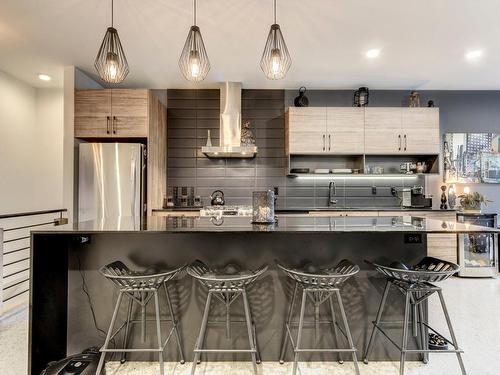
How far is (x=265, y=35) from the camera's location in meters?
2.99

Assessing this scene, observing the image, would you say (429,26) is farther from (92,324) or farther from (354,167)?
(92,324)

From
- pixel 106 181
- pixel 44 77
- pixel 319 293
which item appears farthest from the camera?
pixel 44 77

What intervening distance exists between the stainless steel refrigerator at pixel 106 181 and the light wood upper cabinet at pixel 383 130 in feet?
10.8

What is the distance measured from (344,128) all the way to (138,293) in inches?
137

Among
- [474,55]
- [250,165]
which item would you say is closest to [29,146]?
[250,165]

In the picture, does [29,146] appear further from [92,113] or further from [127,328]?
[127,328]

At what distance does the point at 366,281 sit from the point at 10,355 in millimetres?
2784

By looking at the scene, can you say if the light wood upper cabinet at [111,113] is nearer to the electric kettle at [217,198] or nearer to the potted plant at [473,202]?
the electric kettle at [217,198]

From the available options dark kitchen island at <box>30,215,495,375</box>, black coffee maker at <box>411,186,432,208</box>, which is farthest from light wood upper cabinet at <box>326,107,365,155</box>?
dark kitchen island at <box>30,215,495,375</box>

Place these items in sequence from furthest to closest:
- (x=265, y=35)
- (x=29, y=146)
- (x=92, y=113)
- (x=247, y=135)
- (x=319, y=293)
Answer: (x=247, y=135)
(x=29, y=146)
(x=92, y=113)
(x=265, y=35)
(x=319, y=293)

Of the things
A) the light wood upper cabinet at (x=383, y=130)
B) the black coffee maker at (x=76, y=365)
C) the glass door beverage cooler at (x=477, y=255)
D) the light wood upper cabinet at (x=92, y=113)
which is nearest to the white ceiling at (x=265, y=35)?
the light wood upper cabinet at (x=92, y=113)

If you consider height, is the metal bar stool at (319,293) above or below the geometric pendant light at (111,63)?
below

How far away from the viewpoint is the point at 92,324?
2156mm

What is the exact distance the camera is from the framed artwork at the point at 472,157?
462 centimetres
